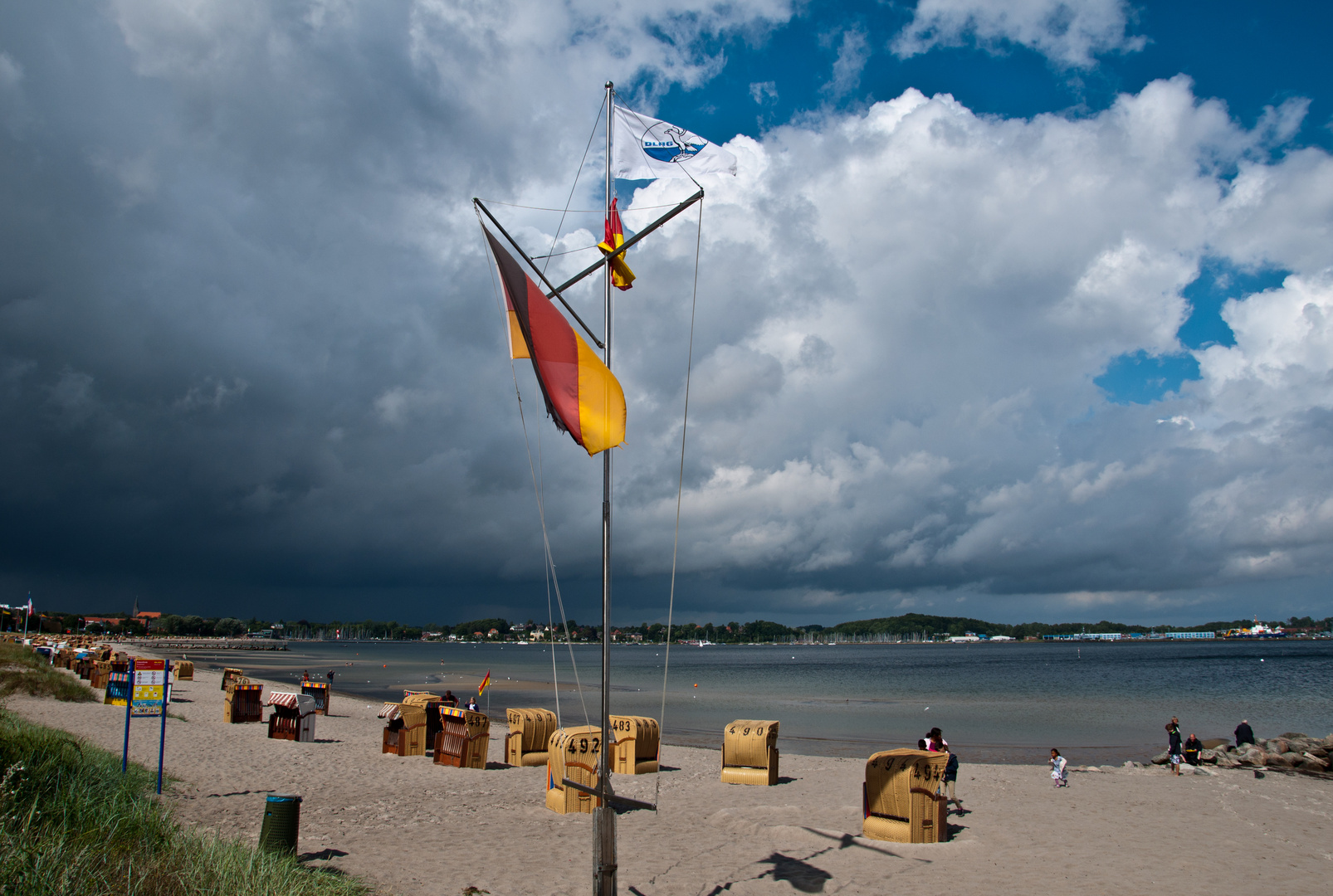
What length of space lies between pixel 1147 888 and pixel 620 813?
A: 801 centimetres

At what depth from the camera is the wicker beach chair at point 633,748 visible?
17.1 metres

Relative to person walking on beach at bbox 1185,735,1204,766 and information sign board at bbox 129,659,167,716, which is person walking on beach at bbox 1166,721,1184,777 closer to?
person walking on beach at bbox 1185,735,1204,766

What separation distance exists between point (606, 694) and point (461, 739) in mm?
12870

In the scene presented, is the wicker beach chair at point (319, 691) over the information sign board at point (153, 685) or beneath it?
beneath

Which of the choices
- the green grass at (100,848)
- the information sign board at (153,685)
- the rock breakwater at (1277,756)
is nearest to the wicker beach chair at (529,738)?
the information sign board at (153,685)

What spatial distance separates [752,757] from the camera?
1717 centimetres

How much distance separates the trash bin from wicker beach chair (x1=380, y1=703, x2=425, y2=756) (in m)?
11.9

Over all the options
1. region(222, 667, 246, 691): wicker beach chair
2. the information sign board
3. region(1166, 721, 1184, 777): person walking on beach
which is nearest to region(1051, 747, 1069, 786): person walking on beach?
region(1166, 721, 1184, 777): person walking on beach

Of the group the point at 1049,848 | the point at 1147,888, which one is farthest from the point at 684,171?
→ the point at 1049,848

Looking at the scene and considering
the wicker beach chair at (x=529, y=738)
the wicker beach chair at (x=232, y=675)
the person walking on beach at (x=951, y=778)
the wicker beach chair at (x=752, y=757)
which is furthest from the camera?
the wicker beach chair at (x=232, y=675)

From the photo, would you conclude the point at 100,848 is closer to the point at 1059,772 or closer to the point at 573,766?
the point at 573,766

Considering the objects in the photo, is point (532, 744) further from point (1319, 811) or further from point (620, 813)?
point (1319, 811)

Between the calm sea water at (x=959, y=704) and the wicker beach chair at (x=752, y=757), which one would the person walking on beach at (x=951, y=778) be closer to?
the wicker beach chair at (x=752, y=757)

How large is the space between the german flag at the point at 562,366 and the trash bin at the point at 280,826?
549 centimetres
